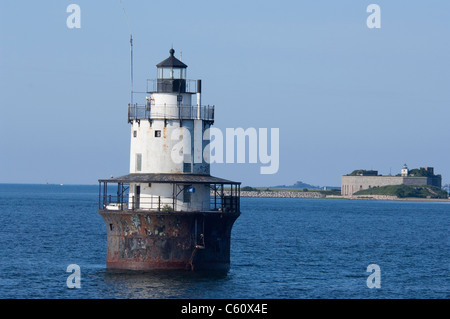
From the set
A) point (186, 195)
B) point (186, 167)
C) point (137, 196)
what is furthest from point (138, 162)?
point (186, 195)

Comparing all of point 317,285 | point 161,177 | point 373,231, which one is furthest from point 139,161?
point 373,231

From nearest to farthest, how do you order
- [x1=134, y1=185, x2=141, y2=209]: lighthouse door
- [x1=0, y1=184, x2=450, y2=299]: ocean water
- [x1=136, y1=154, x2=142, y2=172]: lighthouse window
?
[x1=0, y1=184, x2=450, y2=299]: ocean water < [x1=134, y1=185, x2=141, y2=209]: lighthouse door < [x1=136, y1=154, x2=142, y2=172]: lighthouse window

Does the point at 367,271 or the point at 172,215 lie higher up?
the point at 172,215

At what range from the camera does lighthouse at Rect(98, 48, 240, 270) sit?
1797 inches

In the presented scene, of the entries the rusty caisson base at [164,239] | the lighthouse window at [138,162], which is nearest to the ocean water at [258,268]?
the rusty caisson base at [164,239]

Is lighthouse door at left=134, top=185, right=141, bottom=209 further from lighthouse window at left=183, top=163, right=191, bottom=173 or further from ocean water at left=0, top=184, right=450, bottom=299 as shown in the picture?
ocean water at left=0, top=184, right=450, bottom=299

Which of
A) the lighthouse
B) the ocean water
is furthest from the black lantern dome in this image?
the ocean water

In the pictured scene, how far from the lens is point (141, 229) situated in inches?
1799

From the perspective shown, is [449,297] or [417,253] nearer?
[449,297]

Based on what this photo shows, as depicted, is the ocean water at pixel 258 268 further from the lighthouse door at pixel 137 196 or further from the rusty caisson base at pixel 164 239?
the lighthouse door at pixel 137 196

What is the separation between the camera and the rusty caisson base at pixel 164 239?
149 ft
